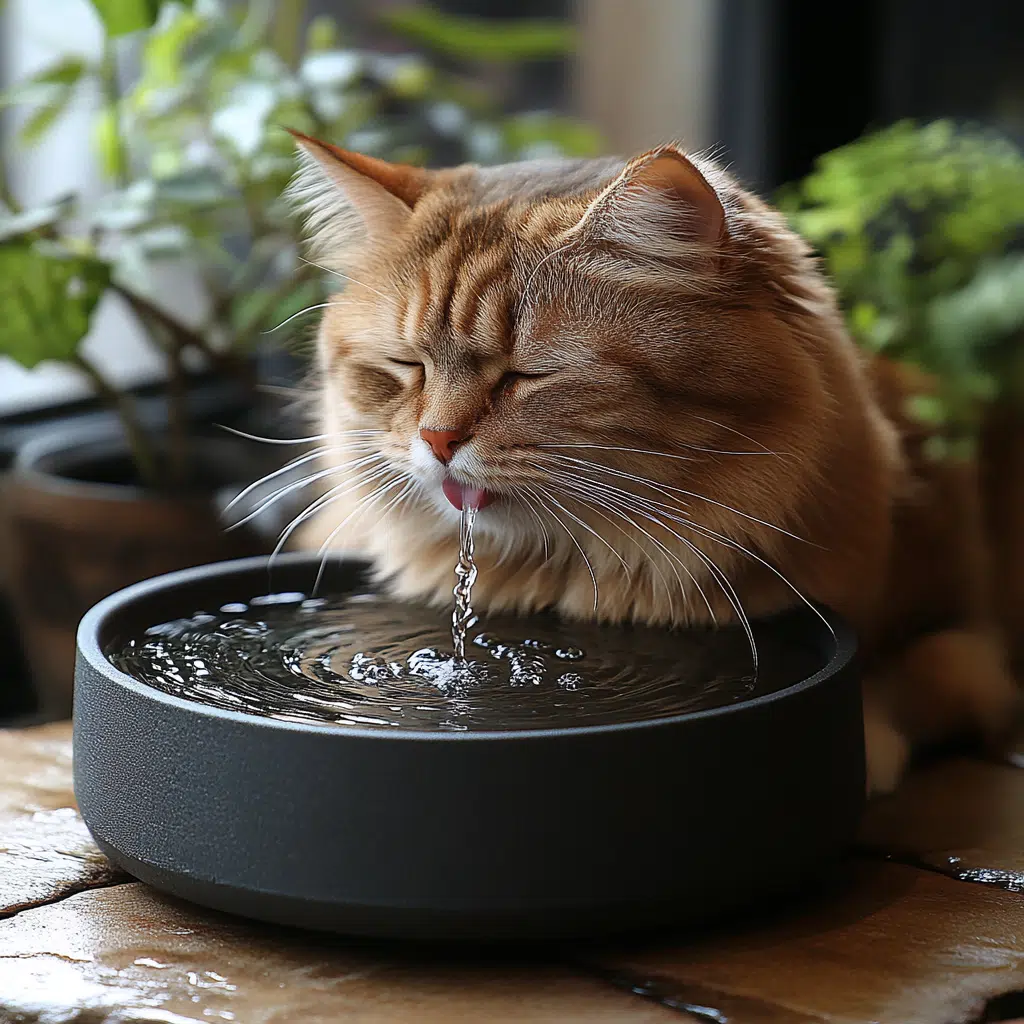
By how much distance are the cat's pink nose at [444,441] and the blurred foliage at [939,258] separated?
1.05m

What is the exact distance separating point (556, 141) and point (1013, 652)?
53.8 inches

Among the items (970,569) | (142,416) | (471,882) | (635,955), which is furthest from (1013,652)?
(142,416)

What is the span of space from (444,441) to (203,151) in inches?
64.8

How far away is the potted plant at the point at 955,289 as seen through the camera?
2.26 meters

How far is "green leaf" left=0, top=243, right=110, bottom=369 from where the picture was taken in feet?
6.45

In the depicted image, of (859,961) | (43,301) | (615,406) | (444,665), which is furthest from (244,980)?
(43,301)

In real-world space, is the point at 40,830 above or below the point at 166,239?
below

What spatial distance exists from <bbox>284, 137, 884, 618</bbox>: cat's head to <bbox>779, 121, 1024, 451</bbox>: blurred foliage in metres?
0.84

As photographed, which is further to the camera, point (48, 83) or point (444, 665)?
point (48, 83)

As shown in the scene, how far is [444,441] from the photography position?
1382mm

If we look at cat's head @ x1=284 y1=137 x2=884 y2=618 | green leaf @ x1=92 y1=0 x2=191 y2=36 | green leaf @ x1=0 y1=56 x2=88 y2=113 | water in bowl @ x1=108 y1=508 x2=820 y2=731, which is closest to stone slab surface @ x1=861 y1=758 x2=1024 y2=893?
water in bowl @ x1=108 y1=508 x2=820 y2=731

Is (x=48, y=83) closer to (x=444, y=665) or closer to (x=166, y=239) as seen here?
(x=166, y=239)

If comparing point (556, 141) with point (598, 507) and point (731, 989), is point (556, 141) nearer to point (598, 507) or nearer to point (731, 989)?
point (598, 507)

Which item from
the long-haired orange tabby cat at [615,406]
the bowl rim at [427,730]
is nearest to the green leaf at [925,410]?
the long-haired orange tabby cat at [615,406]
